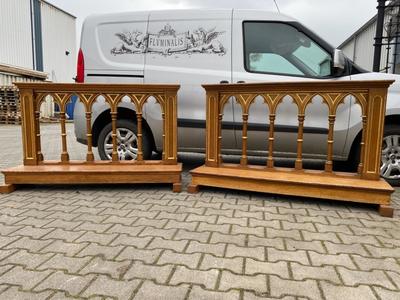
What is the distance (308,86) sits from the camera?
3477 mm

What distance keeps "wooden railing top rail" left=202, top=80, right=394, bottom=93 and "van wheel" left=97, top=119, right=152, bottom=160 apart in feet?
4.40

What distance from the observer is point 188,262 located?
214 centimetres

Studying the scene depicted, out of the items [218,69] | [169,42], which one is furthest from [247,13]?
[169,42]

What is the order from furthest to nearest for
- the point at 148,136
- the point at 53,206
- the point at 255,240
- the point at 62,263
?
the point at 148,136 < the point at 53,206 < the point at 255,240 < the point at 62,263

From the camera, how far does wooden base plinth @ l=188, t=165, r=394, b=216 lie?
3.21m

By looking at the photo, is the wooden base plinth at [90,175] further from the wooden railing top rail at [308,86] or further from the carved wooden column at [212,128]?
the wooden railing top rail at [308,86]

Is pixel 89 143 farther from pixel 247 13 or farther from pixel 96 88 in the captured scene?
pixel 247 13

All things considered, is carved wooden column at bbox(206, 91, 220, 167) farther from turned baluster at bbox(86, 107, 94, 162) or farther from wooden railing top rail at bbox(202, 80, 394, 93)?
turned baluster at bbox(86, 107, 94, 162)

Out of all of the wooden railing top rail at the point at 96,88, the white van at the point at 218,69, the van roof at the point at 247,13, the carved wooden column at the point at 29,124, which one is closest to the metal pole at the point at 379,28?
the white van at the point at 218,69

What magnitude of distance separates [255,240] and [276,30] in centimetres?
301

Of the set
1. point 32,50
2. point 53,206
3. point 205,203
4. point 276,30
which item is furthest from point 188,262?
point 32,50

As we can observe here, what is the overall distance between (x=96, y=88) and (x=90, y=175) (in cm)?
100

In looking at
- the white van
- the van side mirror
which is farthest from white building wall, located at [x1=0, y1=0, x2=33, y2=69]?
the van side mirror

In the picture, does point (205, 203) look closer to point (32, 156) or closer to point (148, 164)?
point (148, 164)
